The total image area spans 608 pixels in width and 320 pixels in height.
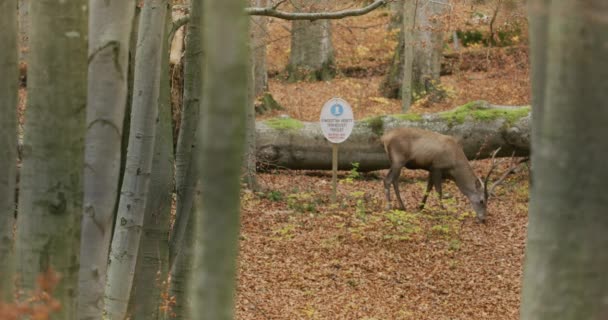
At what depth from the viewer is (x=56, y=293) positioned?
4129 millimetres

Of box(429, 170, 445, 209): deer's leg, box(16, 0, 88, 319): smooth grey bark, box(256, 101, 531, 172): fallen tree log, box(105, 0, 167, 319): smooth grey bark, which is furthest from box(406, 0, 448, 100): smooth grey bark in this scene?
box(16, 0, 88, 319): smooth grey bark

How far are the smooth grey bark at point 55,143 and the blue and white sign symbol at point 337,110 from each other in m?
11.0

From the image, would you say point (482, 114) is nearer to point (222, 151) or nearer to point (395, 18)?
point (395, 18)

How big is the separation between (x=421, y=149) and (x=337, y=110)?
1.76 metres

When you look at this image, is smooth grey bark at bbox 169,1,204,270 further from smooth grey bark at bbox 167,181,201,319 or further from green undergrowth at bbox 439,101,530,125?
green undergrowth at bbox 439,101,530,125

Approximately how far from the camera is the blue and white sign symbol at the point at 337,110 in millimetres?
15023

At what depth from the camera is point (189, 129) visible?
6.71 meters

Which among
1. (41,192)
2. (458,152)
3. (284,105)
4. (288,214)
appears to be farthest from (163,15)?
(284,105)

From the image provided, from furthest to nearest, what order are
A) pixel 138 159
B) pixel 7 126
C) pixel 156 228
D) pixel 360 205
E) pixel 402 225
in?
pixel 360 205
pixel 402 225
pixel 156 228
pixel 138 159
pixel 7 126

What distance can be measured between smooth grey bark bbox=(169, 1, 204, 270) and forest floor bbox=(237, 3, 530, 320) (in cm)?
307

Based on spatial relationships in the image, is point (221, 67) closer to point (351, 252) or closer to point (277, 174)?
point (351, 252)

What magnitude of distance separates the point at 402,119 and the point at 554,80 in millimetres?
13905

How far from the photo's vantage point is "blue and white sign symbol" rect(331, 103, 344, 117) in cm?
1502

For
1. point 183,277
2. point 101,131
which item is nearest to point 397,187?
point 183,277
